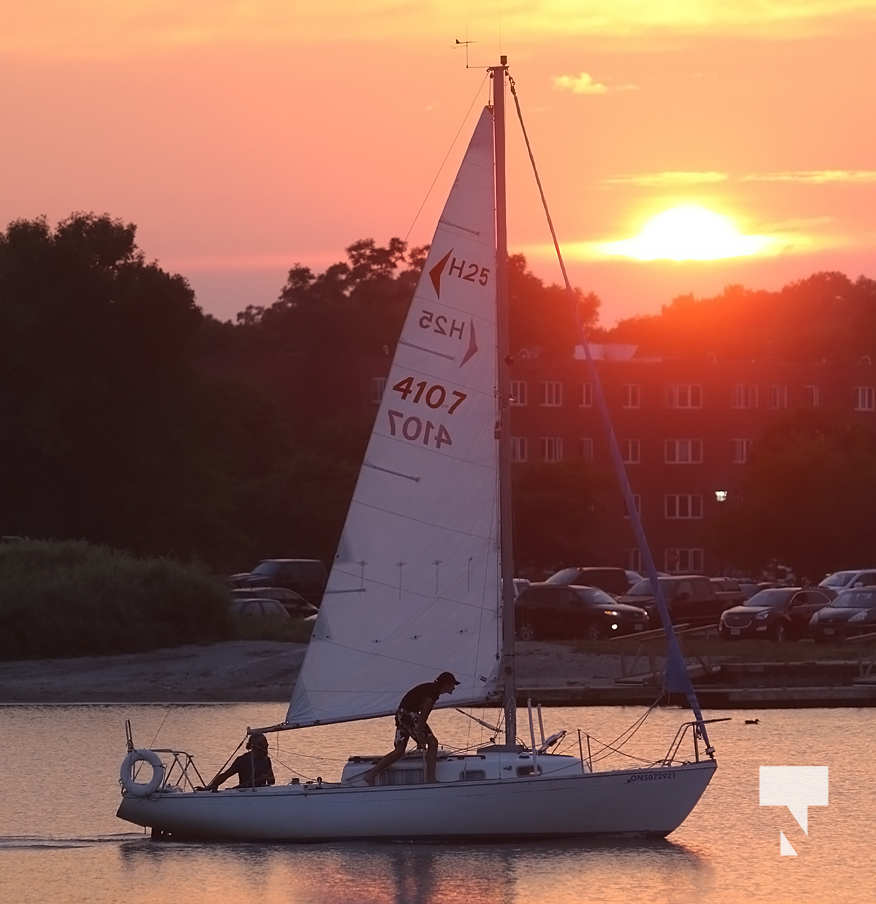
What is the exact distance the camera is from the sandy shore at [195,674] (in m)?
53.6

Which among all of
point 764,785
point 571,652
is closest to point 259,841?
point 764,785

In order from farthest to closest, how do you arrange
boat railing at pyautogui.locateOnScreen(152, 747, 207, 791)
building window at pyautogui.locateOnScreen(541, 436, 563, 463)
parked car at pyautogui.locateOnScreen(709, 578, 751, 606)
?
1. building window at pyautogui.locateOnScreen(541, 436, 563, 463)
2. parked car at pyautogui.locateOnScreen(709, 578, 751, 606)
3. boat railing at pyautogui.locateOnScreen(152, 747, 207, 791)

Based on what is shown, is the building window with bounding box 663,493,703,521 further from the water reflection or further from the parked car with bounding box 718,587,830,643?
the water reflection

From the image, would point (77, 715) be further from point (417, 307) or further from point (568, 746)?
point (417, 307)

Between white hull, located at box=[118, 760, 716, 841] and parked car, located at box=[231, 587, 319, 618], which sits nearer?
white hull, located at box=[118, 760, 716, 841]

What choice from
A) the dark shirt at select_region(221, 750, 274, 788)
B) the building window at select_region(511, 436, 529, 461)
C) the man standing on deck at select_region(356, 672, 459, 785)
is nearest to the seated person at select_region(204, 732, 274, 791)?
the dark shirt at select_region(221, 750, 274, 788)

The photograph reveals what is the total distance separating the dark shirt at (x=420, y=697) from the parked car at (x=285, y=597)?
42138 mm

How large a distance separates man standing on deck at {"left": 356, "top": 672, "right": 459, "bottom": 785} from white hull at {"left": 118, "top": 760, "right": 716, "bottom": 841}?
0.30m

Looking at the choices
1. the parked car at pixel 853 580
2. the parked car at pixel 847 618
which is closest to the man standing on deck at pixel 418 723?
the parked car at pixel 847 618

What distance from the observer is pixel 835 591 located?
6700 cm

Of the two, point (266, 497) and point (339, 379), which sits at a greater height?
point (339, 379)

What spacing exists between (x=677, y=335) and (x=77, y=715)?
149 m

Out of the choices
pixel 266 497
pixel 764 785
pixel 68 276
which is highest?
pixel 68 276

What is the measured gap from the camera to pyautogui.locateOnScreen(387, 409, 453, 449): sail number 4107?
27.9 m
